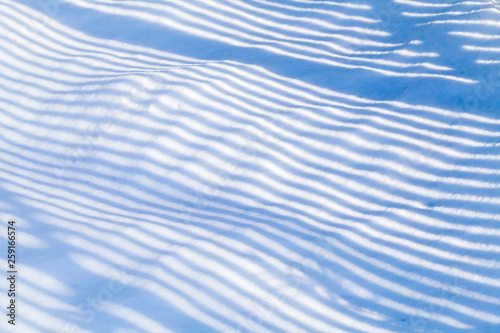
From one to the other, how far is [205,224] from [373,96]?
1.81 meters

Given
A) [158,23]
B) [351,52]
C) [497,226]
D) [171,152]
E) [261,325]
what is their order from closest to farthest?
[261,325] < [497,226] < [171,152] < [351,52] < [158,23]

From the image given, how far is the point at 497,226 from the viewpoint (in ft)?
8.85

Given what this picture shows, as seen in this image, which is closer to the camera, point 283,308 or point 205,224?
point 283,308

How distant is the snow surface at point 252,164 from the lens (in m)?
2.48

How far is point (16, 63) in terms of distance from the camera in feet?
12.8

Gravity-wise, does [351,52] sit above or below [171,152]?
above

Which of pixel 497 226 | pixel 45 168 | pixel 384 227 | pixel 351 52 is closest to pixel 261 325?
pixel 384 227

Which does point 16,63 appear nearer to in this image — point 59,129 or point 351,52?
point 59,129

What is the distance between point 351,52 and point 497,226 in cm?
196

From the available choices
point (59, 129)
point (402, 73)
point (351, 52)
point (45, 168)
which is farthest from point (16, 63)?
point (402, 73)

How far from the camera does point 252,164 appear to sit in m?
3.09

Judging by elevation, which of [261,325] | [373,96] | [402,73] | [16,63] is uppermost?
[402,73]

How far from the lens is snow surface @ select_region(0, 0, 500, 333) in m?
2.48

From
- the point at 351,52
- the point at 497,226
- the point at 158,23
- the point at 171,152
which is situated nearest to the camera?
the point at 497,226
